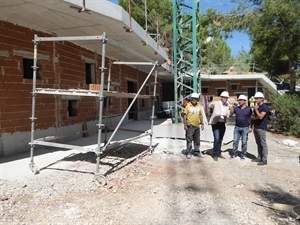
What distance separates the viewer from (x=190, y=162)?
6.69 meters

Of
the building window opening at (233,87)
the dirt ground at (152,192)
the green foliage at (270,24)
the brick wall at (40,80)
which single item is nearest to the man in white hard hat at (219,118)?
the dirt ground at (152,192)

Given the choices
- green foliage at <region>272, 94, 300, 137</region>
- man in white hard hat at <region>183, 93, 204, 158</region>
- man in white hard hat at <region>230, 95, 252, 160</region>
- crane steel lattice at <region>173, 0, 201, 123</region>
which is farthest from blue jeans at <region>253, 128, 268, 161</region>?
crane steel lattice at <region>173, 0, 201, 123</region>

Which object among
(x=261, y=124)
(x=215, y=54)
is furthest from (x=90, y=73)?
(x=215, y=54)

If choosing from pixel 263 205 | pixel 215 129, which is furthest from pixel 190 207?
pixel 215 129

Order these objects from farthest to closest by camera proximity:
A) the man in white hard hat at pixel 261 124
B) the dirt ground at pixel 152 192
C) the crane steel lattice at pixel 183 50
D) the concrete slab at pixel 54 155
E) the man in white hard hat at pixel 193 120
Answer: the crane steel lattice at pixel 183 50 < the man in white hard hat at pixel 193 120 < the man in white hard hat at pixel 261 124 < the concrete slab at pixel 54 155 < the dirt ground at pixel 152 192

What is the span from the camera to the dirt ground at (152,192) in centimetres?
374

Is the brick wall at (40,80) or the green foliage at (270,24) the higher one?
the green foliage at (270,24)

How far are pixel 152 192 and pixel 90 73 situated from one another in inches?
273

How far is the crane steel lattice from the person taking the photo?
14.8 metres

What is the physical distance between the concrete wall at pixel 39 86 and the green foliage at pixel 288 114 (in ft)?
23.9

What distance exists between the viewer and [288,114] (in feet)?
37.1

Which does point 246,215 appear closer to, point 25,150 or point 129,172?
point 129,172

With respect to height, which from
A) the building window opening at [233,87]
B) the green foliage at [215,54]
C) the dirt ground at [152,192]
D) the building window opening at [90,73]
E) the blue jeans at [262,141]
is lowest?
the dirt ground at [152,192]

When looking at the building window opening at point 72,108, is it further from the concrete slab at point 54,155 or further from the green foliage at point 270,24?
the green foliage at point 270,24
